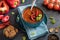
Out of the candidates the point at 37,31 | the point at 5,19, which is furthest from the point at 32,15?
the point at 5,19

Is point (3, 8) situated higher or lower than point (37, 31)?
higher

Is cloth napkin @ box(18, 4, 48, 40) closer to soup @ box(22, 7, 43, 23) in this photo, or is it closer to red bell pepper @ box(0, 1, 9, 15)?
soup @ box(22, 7, 43, 23)

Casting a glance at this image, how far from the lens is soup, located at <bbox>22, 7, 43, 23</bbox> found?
1002mm

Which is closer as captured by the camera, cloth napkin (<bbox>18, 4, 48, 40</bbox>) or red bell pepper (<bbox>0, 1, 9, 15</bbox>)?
cloth napkin (<bbox>18, 4, 48, 40</bbox>)

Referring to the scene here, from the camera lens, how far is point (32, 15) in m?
1.01

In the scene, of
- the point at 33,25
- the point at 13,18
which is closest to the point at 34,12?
the point at 33,25

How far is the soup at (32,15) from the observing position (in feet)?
3.29

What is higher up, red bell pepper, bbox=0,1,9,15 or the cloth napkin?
red bell pepper, bbox=0,1,9,15

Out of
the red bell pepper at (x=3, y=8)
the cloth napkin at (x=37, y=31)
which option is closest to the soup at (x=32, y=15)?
the cloth napkin at (x=37, y=31)

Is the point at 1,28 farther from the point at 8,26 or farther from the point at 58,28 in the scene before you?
the point at 58,28

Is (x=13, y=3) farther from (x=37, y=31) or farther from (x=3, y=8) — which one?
(x=37, y=31)

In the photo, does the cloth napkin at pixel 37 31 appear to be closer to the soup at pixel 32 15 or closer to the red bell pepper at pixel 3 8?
the soup at pixel 32 15

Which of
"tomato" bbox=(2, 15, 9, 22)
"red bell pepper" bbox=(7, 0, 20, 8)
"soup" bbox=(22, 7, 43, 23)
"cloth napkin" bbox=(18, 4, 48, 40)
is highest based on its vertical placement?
"red bell pepper" bbox=(7, 0, 20, 8)

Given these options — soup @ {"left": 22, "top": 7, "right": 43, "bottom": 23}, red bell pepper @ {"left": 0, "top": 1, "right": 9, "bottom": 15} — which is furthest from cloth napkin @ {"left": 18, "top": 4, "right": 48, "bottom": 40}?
red bell pepper @ {"left": 0, "top": 1, "right": 9, "bottom": 15}
